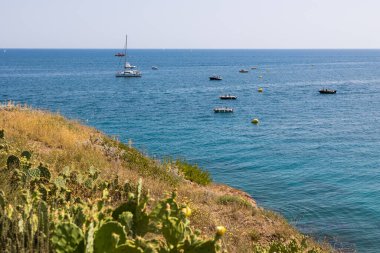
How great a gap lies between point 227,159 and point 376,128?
20.1m

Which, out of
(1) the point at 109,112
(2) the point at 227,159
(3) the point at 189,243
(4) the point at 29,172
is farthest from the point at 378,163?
(1) the point at 109,112

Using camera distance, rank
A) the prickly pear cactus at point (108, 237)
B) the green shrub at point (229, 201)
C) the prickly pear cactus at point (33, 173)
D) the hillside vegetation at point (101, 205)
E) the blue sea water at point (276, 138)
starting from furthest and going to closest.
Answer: the blue sea water at point (276, 138), the green shrub at point (229, 201), the prickly pear cactus at point (33, 173), the hillside vegetation at point (101, 205), the prickly pear cactus at point (108, 237)

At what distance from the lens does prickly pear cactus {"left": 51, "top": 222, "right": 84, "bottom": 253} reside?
15.5ft

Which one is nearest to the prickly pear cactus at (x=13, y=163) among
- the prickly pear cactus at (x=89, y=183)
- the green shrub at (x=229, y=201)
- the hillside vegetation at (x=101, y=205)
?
the hillside vegetation at (x=101, y=205)

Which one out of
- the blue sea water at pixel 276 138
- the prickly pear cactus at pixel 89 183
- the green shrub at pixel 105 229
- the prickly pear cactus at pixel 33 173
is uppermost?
the green shrub at pixel 105 229

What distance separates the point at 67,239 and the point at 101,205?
1337mm

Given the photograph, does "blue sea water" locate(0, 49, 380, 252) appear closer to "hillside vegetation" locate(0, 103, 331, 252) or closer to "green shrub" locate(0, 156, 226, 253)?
"hillside vegetation" locate(0, 103, 331, 252)

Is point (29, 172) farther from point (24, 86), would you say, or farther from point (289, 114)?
point (24, 86)

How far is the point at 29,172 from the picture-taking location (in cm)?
895

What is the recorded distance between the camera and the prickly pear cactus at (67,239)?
471cm

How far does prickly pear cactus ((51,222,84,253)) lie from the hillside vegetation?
0.01 m

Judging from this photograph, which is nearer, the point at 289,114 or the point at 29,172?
the point at 29,172

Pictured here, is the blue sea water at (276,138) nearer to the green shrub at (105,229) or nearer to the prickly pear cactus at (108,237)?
the green shrub at (105,229)

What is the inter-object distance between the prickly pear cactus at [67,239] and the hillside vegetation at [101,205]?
10mm
